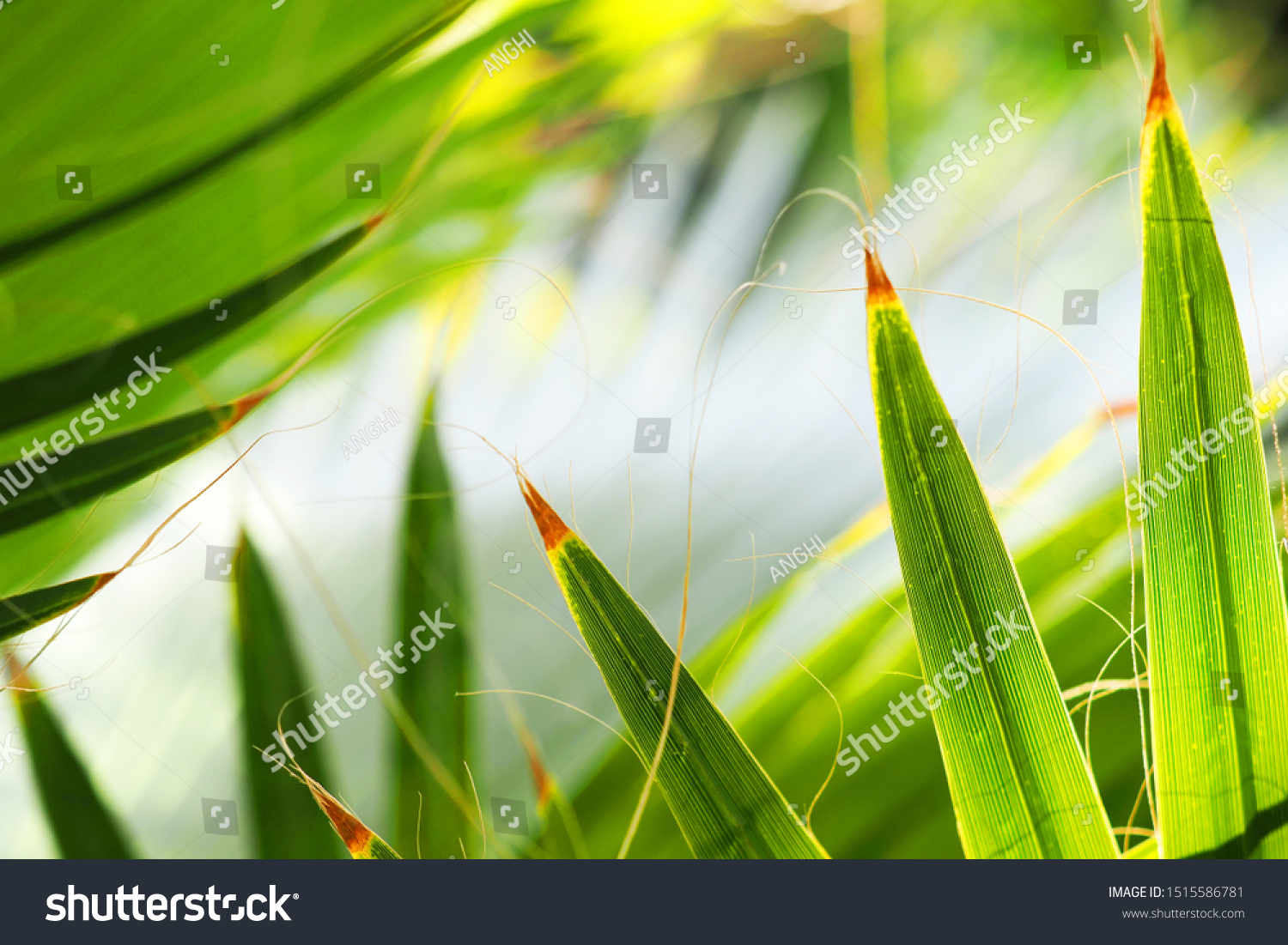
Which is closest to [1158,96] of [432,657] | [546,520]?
[546,520]

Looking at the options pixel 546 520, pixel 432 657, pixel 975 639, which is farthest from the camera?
pixel 432 657

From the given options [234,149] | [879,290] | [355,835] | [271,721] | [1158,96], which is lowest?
[355,835]

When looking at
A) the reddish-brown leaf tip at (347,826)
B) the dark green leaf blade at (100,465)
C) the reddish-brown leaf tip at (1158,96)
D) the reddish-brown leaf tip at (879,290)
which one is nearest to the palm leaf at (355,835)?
the reddish-brown leaf tip at (347,826)

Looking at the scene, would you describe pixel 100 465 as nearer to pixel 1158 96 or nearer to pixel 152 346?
pixel 152 346

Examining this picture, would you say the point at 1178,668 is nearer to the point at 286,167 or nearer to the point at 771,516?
the point at 771,516

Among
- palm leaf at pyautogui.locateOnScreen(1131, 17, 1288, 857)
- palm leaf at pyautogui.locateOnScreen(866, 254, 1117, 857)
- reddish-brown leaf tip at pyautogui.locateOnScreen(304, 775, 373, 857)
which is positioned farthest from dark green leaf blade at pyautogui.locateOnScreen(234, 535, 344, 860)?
palm leaf at pyautogui.locateOnScreen(1131, 17, 1288, 857)

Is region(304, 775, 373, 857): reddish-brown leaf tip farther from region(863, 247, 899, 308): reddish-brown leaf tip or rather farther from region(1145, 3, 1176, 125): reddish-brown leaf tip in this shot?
region(1145, 3, 1176, 125): reddish-brown leaf tip
